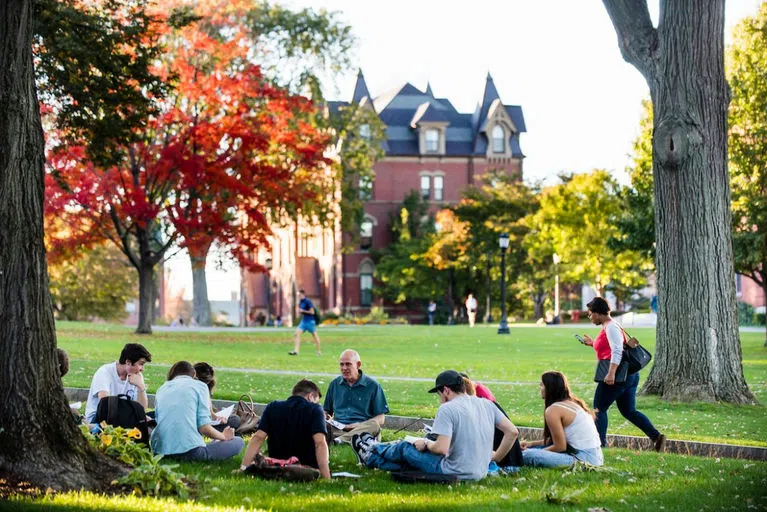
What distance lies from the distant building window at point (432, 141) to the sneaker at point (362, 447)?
237ft

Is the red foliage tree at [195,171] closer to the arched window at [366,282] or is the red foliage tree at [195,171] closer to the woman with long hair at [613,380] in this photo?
the woman with long hair at [613,380]

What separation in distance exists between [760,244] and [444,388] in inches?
1027

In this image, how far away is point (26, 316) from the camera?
8781 mm

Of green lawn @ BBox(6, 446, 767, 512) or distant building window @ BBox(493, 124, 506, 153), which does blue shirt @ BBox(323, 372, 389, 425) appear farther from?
distant building window @ BBox(493, 124, 506, 153)

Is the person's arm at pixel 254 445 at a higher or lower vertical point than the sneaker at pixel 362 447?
higher

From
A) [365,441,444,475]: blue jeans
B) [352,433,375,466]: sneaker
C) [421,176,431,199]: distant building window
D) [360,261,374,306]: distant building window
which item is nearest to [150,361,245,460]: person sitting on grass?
[352,433,375,466]: sneaker

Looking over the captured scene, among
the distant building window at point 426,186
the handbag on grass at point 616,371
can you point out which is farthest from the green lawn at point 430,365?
the distant building window at point 426,186

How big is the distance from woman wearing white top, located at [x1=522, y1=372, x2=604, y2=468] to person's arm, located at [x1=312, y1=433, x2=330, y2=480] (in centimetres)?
220

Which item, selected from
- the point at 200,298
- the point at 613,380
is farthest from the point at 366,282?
the point at 613,380

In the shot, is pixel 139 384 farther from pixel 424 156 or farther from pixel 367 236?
pixel 424 156

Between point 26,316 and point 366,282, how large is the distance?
71811 millimetres

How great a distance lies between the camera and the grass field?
852 cm

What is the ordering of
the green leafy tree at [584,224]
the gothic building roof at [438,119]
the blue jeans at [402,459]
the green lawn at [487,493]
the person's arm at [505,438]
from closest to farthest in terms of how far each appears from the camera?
the green lawn at [487,493], the blue jeans at [402,459], the person's arm at [505,438], the green leafy tree at [584,224], the gothic building roof at [438,119]

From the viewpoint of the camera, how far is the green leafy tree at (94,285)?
7119 centimetres
